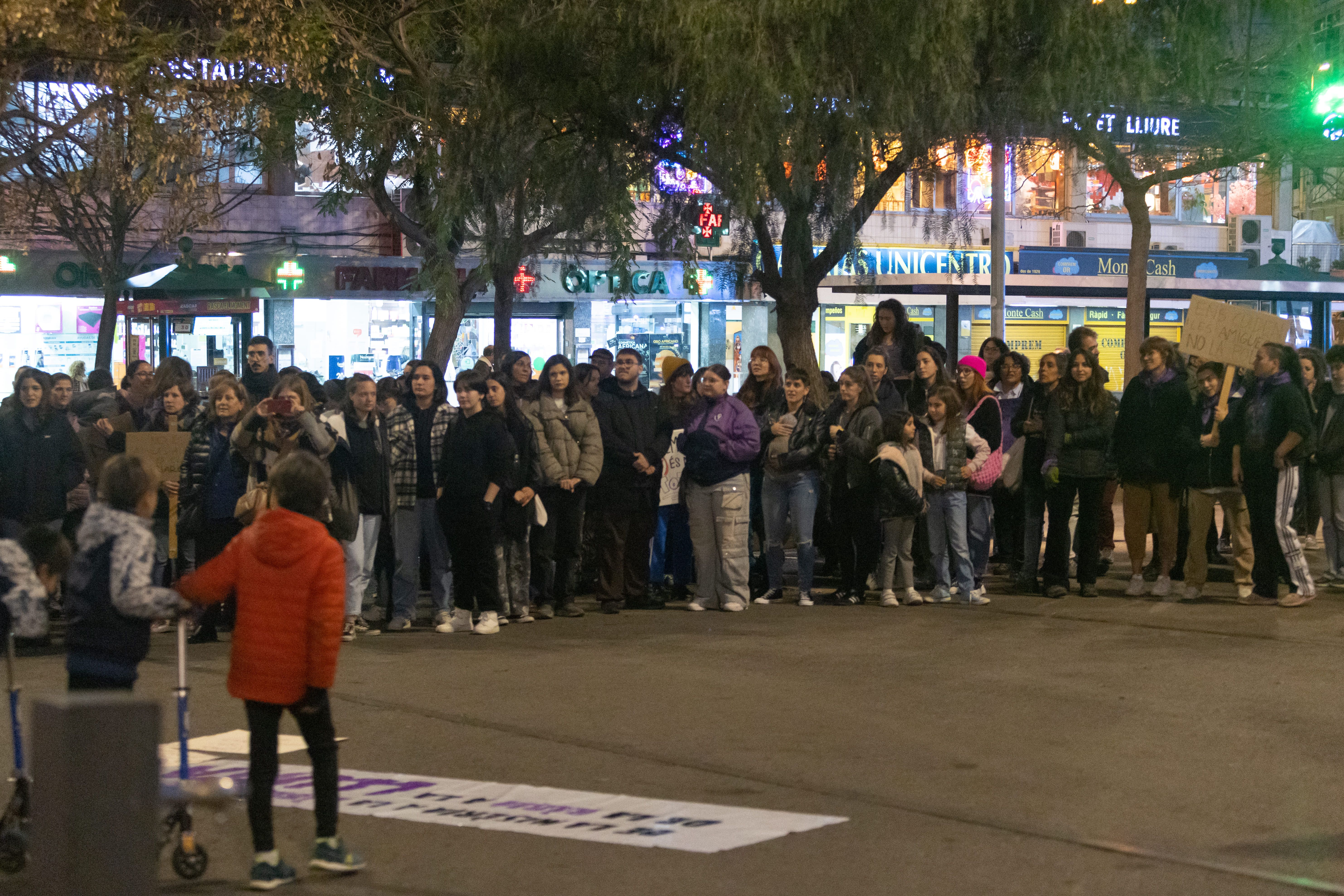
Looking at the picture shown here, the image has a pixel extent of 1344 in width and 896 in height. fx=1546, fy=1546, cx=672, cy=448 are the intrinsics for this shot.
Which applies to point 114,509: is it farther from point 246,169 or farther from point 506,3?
point 246,169

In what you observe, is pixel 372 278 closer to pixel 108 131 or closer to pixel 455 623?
pixel 108 131

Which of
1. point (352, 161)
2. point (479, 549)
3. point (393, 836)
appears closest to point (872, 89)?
point (479, 549)

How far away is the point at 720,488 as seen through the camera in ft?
39.7

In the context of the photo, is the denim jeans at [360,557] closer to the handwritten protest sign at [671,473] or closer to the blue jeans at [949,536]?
the handwritten protest sign at [671,473]

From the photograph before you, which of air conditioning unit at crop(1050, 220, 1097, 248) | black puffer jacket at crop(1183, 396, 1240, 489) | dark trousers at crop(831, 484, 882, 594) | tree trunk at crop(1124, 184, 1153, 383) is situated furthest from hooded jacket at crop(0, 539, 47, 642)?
air conditioning unit at crop(1050, 220, 1097, 248)

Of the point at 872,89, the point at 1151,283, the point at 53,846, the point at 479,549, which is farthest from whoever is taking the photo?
the point at 1151,283

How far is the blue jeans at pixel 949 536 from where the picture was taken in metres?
12.3

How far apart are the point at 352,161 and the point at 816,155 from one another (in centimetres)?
1323

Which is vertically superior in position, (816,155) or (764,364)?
(816,155)

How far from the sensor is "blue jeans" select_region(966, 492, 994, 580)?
12555mm

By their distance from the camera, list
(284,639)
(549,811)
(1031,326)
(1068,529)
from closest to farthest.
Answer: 1. (284,639)
2. (549,811)
3. (1068,529)
4. (1031,326)

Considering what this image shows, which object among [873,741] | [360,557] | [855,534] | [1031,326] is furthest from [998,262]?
[873,741]

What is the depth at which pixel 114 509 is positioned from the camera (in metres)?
5.48

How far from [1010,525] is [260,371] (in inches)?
262
